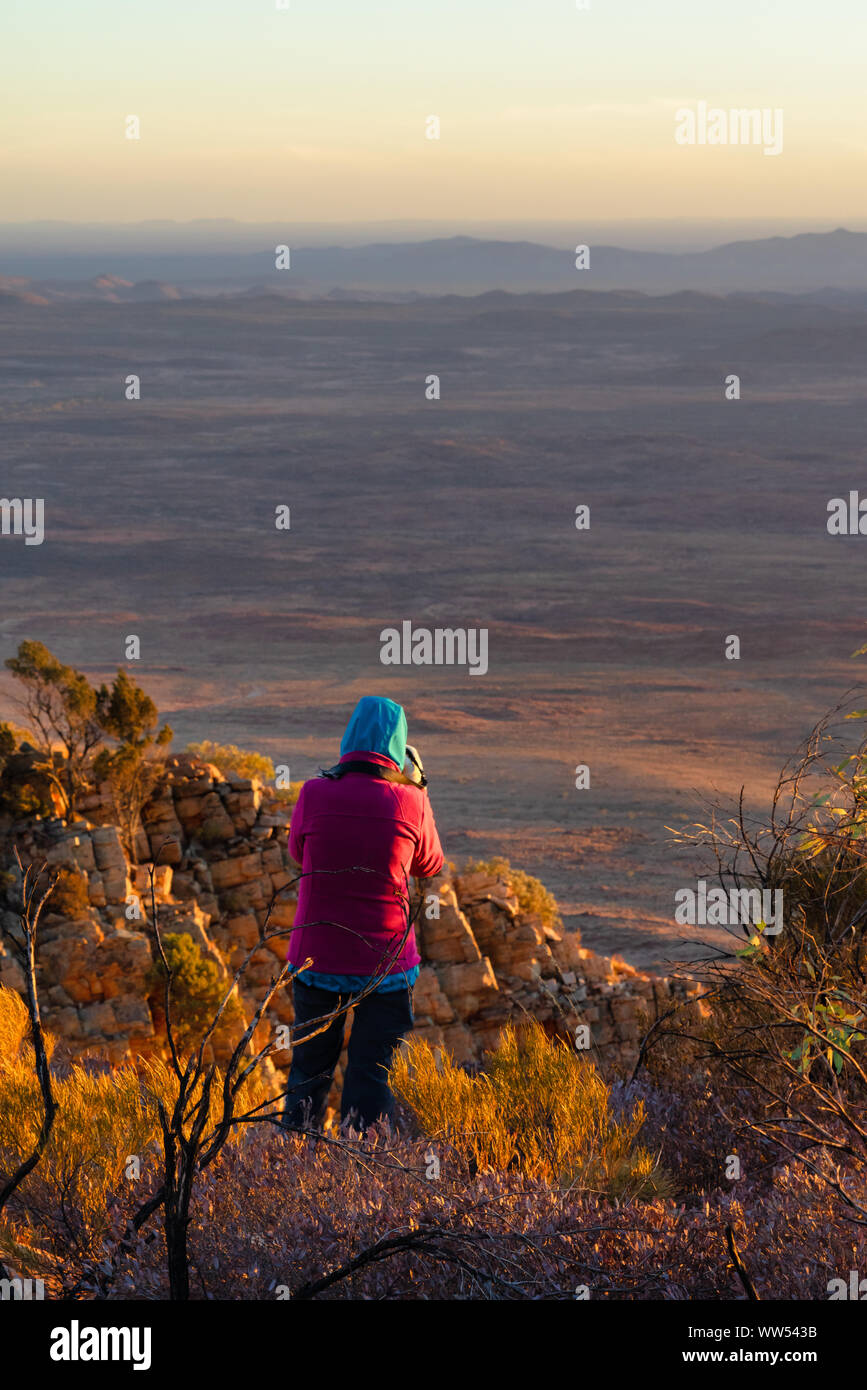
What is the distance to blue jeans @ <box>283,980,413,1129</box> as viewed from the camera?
4.44m

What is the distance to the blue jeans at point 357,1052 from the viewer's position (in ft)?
14.6

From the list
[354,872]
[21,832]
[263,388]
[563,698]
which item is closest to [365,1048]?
[354,872]

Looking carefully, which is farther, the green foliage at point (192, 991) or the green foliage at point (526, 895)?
the green foliage at point (526, 895)

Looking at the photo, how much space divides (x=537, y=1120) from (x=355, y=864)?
1004 millimetres

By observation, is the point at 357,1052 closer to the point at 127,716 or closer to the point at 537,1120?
the point at 537,1120

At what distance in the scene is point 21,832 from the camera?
988 centimetres

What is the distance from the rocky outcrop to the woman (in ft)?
15.8

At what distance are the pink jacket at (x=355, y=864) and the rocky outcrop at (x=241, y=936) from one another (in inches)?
194

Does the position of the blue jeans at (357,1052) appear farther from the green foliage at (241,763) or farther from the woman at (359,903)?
the green foliage at (241,763)

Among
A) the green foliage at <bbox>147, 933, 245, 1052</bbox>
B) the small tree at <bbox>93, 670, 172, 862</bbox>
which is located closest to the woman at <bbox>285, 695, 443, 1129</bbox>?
the green foliage at <bbox>147, 933, 245, 1052</bbox>

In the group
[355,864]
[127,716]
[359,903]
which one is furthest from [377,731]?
[127,716]

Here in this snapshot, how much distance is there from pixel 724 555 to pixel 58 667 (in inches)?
1776

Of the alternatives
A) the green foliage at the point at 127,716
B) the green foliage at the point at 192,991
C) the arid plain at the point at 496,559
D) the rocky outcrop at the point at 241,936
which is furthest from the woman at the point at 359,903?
the arid plain at the point at 496,559

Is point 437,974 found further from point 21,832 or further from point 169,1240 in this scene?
point 169,1240
